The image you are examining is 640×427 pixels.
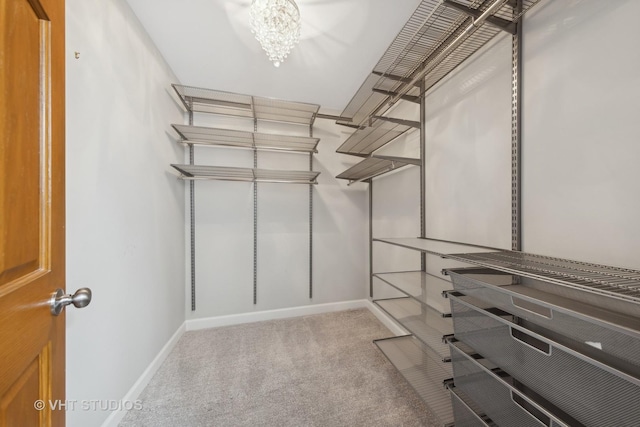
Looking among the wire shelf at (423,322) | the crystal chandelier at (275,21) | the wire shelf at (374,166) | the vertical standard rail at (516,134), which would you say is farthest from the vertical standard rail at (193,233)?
the vertical standard rail at (516,134)

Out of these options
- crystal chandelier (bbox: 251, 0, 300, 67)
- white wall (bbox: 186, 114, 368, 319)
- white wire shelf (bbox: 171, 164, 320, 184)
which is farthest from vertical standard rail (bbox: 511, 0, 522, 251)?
white wall (bbox: 186, 114, 368, 319)

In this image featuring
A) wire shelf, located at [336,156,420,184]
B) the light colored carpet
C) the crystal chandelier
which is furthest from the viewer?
wire shelf, located at [336,156,420,184]

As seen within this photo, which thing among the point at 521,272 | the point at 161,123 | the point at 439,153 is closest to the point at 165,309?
the point at 161,123

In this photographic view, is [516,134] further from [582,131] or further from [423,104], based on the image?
[423,104]

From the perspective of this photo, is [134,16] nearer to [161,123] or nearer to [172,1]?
[172,1]

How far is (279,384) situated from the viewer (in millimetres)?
1500

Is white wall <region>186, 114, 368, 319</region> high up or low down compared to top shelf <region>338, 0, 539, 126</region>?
down

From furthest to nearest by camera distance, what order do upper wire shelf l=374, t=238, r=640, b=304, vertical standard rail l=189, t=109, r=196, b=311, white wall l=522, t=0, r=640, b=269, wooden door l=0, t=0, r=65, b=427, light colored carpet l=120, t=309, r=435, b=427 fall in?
vertical standard rail l=189, t=109, r=196, b=311
light colored carpet l=120, t=309, r=435, b=427
white wall l=522, t=0, r=640, b=269
upper wire shelf l=374, t=238, r=640, b=304
wooden door l=0, t=0, r=65, b=427

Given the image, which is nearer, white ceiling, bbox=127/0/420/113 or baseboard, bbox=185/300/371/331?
white ceiling, bbox=127/0/420/113

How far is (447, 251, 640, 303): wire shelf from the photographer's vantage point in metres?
0.56

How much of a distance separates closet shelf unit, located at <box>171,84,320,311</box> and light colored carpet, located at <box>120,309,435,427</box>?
541 millimetres

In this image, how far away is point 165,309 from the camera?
1810 mm

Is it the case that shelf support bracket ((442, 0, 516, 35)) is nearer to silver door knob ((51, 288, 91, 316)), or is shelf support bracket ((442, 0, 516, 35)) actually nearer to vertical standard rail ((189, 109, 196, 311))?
silver door knob ((51, 288, 91, 316))

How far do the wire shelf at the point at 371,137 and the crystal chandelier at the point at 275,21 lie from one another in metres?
0.89
